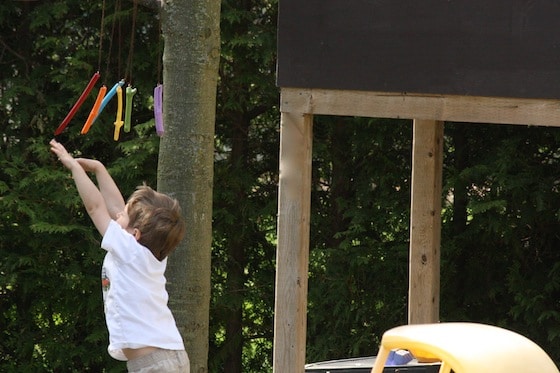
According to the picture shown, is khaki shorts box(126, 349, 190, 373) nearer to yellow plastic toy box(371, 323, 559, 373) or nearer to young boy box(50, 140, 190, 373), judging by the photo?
young boy box(50, 140, 190, 373)

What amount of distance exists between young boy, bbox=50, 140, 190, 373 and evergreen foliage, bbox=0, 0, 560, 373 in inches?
143

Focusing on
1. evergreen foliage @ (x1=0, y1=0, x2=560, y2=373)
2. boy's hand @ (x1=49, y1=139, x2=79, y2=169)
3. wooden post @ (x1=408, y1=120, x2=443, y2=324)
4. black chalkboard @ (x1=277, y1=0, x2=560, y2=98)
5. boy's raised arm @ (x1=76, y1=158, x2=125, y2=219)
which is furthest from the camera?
evergreen foliage @ (x1=0, y1=0, x2=560, y2=373)

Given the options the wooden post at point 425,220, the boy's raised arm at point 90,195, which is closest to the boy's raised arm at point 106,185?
the boy's raised arm at point 90,195

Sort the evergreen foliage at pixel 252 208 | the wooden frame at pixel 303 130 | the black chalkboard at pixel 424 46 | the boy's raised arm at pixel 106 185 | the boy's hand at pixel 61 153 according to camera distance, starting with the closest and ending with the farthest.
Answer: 1. the boy's hand at pixel 61 153
2. the boy's raised arm at pixel 106 185
3. the black chalkboard at pixel 424 46
4. the wooden frame at pixel 303 130
5. the evergreen foliage at pixel 252 208

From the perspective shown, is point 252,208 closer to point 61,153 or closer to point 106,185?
point 106,185

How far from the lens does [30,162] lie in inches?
324

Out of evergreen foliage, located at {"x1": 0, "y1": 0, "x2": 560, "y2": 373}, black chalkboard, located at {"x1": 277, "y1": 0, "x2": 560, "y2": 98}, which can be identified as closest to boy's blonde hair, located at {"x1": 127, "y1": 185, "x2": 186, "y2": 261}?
black chalkboard, located at {"x1": 277, "y1": 0, "x2": 560, "y2": 98}

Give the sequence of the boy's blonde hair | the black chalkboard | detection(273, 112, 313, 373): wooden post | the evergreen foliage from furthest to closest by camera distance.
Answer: the evergreen foliage, detection(273, 112, 313, 373): wooden post, the black chalkboard, the boy's blonde hair

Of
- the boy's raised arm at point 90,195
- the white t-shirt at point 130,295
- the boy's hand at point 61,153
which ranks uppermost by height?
the boy's hand at point 61,153

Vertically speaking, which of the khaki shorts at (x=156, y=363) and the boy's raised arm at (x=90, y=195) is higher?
the boy's raised arm at (x=90, y=195)

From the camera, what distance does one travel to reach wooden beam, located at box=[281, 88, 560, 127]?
14.9 feet

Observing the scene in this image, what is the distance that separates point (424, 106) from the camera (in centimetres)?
479

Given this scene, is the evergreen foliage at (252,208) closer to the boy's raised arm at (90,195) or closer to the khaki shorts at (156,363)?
the boy's raised arm at (90,195)

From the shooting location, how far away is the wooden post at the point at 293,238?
5.04 meters
